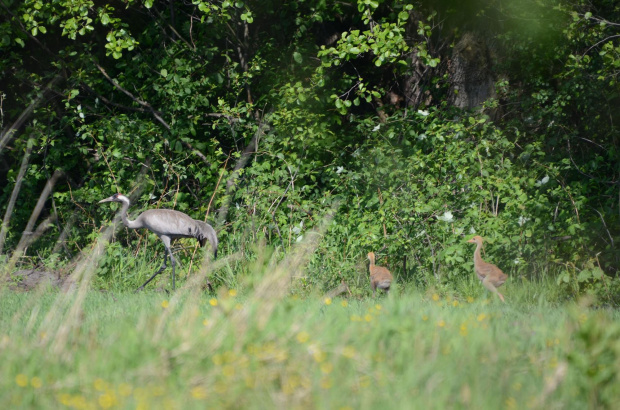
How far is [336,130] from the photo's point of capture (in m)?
11.7

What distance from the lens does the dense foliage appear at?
27.5ft

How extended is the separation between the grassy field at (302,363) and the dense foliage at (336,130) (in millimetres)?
3277

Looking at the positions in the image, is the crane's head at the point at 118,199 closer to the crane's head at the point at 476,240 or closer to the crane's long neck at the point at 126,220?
the crane's long neck at the point at 126,220

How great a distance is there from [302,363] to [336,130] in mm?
7870

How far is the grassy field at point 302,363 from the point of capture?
3.84 m

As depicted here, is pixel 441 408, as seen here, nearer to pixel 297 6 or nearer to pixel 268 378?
pixel 268 378

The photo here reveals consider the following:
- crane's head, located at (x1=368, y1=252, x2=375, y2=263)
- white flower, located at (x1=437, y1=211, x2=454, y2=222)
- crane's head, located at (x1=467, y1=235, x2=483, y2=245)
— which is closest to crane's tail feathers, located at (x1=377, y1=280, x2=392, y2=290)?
crane's head, located at (x1=368, y1=252, x2=375, y2=263)

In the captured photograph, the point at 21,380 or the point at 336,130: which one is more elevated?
the point at 21,380

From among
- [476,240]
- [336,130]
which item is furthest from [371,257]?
[336,130]

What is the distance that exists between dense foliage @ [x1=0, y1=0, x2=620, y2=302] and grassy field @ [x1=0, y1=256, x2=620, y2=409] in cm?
328

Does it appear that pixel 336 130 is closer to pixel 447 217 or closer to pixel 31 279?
pixel 447 217

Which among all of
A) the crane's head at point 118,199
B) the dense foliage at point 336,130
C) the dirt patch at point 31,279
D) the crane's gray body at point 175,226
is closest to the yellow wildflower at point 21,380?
the dense foliage at point 336,130

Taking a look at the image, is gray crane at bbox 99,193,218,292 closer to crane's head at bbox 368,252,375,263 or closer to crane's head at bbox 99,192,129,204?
crane's head at bbox 99,192,129,204

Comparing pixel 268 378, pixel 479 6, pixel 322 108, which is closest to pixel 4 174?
pixel 322 108
